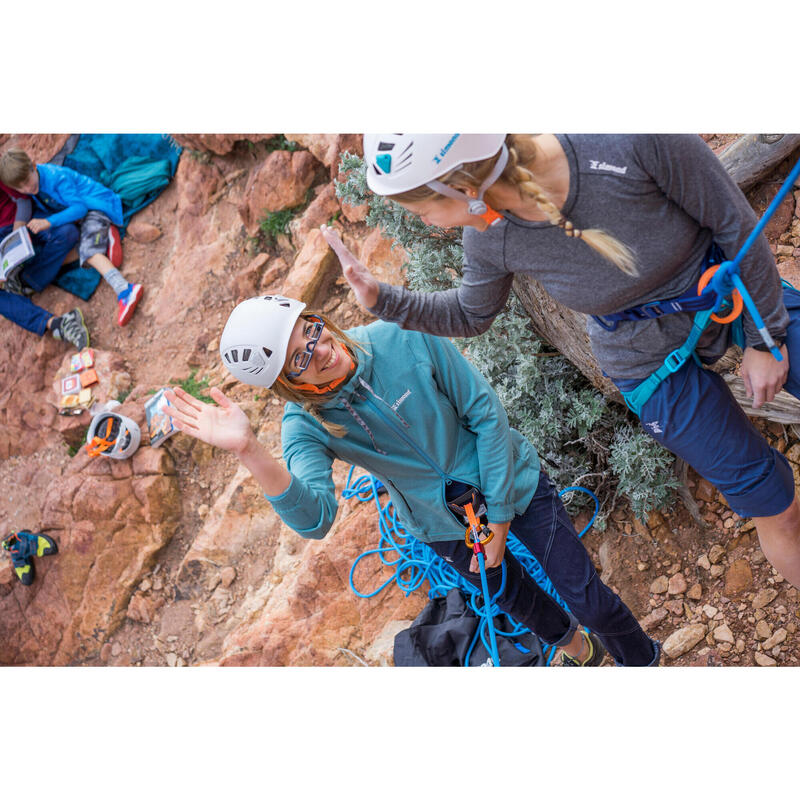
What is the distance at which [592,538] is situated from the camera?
3.52m

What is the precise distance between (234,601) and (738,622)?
302 cm

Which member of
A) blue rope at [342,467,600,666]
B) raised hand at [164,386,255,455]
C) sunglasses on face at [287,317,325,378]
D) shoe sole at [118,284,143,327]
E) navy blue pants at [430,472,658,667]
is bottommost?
shoe sole at [118,284,143,327]

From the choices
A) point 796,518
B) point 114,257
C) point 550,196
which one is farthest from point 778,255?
point 114,257

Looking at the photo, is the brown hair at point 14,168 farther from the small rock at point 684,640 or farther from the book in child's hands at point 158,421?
the small rock at point 684,640

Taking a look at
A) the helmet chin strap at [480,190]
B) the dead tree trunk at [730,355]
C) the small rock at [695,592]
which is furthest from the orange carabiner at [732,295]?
the small rock at [695,592]

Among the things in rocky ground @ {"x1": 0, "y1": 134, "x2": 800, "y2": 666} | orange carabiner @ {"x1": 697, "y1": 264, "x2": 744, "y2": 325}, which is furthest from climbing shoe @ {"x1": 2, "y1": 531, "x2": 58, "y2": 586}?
orange carabiner @ {"x1": 697, "y1": 264, "x2": 744, "y2": 325}

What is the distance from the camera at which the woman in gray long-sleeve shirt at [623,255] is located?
4.82 feet

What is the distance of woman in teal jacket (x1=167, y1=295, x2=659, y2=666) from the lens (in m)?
1.76

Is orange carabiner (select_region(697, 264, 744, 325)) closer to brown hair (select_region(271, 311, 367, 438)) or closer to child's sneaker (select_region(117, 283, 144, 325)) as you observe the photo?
brown hair (select_region(271, 311, 367, 438))

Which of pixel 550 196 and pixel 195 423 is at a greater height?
pixel 550 196

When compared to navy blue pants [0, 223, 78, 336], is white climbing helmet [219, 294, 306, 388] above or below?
above

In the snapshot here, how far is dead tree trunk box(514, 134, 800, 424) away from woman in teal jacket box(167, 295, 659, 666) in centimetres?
78

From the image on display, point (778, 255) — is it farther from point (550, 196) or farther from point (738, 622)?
point (550, 196)

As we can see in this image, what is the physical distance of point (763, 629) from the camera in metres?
2.76
